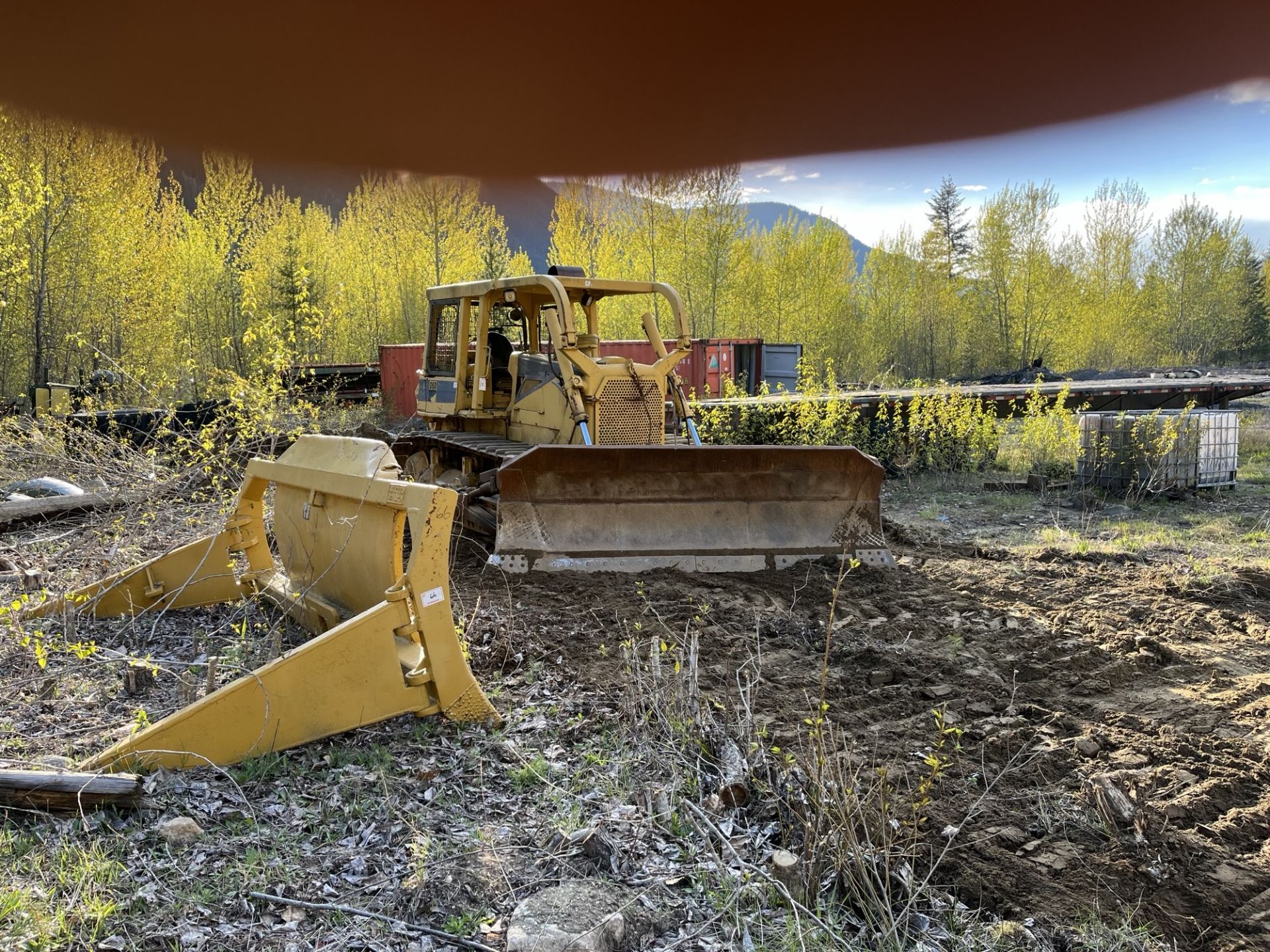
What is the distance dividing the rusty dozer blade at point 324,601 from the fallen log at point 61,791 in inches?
5.3

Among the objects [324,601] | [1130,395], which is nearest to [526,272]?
[1130,395]

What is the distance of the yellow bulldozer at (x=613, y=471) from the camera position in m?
6.14

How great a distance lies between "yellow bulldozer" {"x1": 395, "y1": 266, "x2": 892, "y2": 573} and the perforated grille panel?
0.03ft

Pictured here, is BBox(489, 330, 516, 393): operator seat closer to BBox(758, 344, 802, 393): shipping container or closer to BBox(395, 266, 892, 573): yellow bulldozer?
BBox(395, 266, 892, 573): yellow bulldozer

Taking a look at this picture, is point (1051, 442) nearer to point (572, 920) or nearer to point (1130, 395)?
point (1130, 395)

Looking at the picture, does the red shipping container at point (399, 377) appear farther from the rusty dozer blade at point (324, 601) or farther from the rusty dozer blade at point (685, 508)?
the rusty dozer blade at point (324, 601)

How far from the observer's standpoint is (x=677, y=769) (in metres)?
3.13

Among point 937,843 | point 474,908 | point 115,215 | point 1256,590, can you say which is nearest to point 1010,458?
point 1256,590

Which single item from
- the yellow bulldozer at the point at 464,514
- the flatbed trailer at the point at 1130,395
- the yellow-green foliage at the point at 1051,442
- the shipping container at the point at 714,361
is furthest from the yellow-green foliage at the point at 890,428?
the shipping container at the point at 714,361

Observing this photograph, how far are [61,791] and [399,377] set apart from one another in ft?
56.8

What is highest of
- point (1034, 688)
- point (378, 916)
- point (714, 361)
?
point (714, 361)

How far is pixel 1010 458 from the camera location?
12039 millimetres

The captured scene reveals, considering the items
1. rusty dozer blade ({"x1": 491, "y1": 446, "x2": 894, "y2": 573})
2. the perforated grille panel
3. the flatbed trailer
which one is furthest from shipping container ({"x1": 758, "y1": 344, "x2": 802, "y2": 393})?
rusty dozer blade ({"x1": 491, "y1": 446, "x2": 894, "y2": 573})

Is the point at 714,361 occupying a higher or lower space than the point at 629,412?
higher
